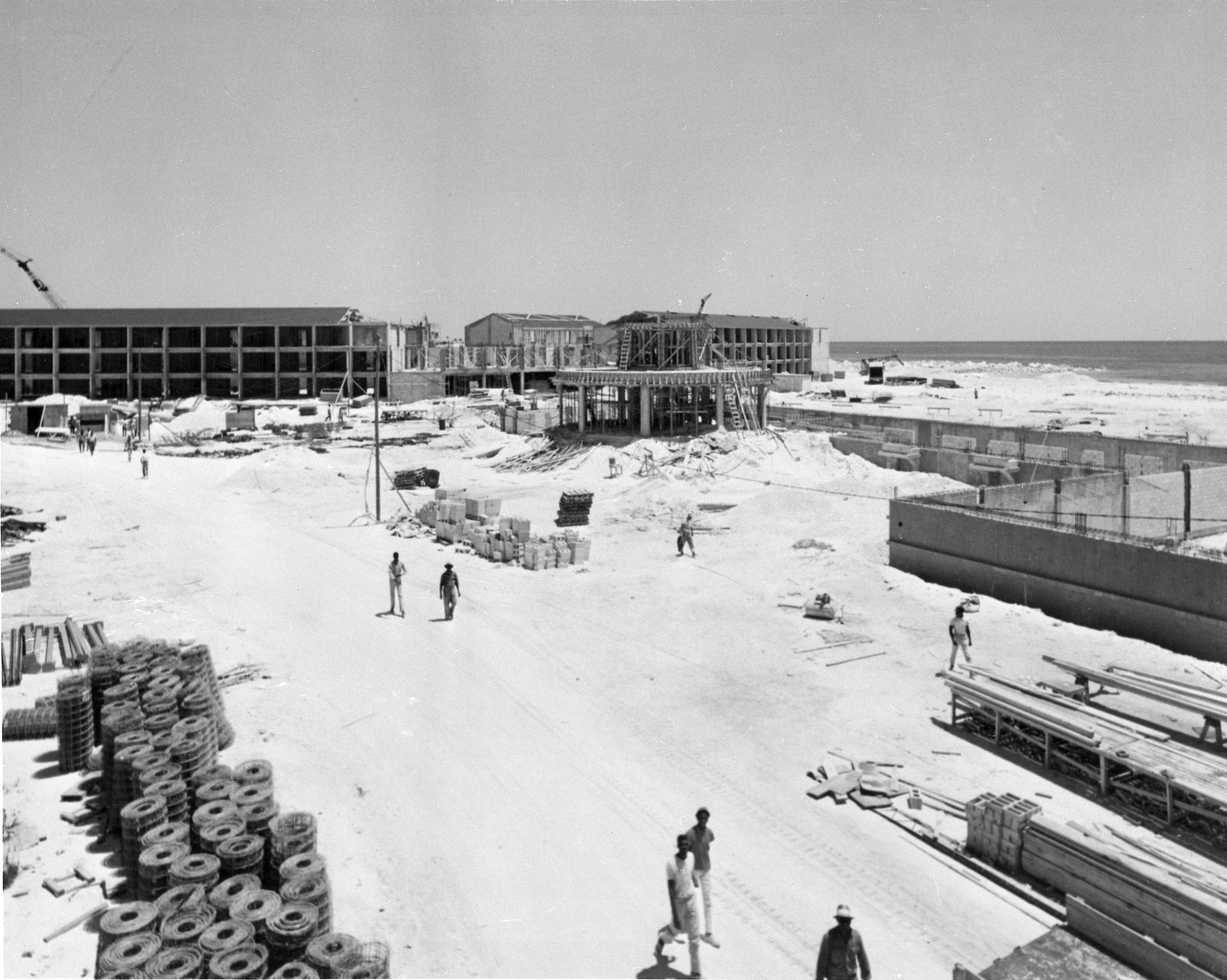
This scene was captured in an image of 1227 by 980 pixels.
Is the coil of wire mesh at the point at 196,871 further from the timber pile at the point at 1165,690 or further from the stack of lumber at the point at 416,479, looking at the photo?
the stack of lumber at the point at 416,479

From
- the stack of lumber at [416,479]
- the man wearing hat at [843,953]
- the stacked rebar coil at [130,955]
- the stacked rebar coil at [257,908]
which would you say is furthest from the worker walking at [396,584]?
the stack of lumber at [416,479]

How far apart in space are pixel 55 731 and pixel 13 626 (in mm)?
6907

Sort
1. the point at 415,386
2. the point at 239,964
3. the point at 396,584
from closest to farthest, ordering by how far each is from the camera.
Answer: the point at 239,964, the point at 396,584, the point at 415,386

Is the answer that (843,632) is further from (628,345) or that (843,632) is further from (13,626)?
(628,345)

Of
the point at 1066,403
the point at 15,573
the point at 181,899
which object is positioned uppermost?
the point at 1066,403

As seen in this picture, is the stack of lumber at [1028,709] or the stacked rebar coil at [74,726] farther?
the stacked rebar coil at [74,726]

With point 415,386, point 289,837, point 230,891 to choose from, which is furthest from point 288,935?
point 415,386

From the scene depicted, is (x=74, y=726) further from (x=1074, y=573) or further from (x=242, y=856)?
(x=1074, y=573)

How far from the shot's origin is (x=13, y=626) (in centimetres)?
1873

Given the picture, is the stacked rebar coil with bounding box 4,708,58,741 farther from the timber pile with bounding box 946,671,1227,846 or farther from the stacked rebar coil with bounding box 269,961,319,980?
the timber pile with bounding box 946,671,1227,846

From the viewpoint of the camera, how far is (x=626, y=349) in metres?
45.0

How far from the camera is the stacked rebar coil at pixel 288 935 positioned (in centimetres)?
780

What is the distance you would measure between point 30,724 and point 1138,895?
13551 millimetres

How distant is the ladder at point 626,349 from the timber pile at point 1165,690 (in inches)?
1245
